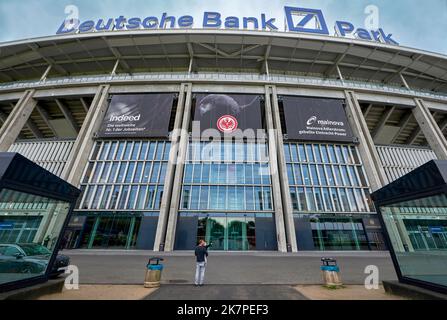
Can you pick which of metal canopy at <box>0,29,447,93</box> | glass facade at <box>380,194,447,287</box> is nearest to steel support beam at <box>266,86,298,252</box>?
metal canopy at <box>0,29,447,93</box>

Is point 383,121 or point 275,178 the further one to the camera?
point 383,121

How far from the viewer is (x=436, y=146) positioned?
2644 cm

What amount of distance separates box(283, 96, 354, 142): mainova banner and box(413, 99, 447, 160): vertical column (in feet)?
39.0

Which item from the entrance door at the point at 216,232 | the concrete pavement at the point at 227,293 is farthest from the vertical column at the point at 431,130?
the concrete pavement at the point at 227,293

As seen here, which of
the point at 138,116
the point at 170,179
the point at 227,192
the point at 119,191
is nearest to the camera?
the point at 170,179

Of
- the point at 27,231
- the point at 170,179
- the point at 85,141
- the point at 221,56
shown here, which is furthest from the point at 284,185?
the point at 85,141

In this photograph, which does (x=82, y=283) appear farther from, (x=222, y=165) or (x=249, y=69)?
(x=249, y=69)

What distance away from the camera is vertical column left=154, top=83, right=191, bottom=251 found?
20.0 metres

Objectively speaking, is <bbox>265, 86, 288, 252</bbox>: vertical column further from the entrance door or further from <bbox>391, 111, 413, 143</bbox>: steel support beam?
<bbox>391, 111, 413, 143</bbox>: steel support beam

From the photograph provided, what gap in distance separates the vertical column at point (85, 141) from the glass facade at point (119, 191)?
0.85 meters

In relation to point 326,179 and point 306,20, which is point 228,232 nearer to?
point 326,179

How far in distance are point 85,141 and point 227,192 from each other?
757 inches

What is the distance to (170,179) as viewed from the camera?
74.4 feet

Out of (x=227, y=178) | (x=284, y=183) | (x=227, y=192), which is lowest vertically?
(x=227, y=192)
